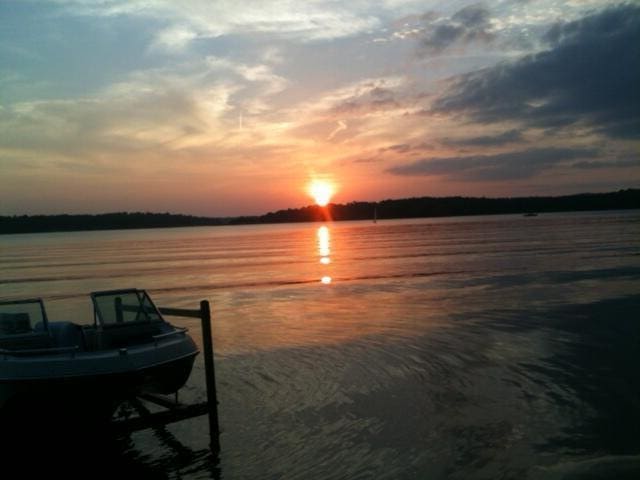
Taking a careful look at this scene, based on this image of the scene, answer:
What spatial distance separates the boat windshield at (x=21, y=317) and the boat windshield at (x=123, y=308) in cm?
107

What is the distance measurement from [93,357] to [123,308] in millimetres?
1860

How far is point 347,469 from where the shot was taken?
8.84 meters

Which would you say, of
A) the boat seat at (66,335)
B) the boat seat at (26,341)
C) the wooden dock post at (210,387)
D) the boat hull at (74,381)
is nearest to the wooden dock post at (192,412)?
the wooden dock post at (210,387)

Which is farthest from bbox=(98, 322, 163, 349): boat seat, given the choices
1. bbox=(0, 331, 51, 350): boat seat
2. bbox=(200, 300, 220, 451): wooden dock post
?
bbox=(0, 331, 51, 350): boat seat

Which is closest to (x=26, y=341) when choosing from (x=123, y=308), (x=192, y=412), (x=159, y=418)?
(x=123, y=308)

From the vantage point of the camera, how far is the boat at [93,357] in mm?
9148

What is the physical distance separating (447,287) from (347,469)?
21.5m

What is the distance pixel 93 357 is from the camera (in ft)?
30.9

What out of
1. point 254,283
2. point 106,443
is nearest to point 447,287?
point 254,283

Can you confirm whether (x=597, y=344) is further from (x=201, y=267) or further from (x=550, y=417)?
(x=201, y=267)

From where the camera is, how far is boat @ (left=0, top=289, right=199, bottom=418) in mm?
9148

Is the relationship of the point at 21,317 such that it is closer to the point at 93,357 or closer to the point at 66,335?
the point at 66,335

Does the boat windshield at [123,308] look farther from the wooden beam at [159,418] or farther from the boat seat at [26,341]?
the wooden beam at [159,418]

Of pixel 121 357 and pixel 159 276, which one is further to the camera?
pixel 159 276
